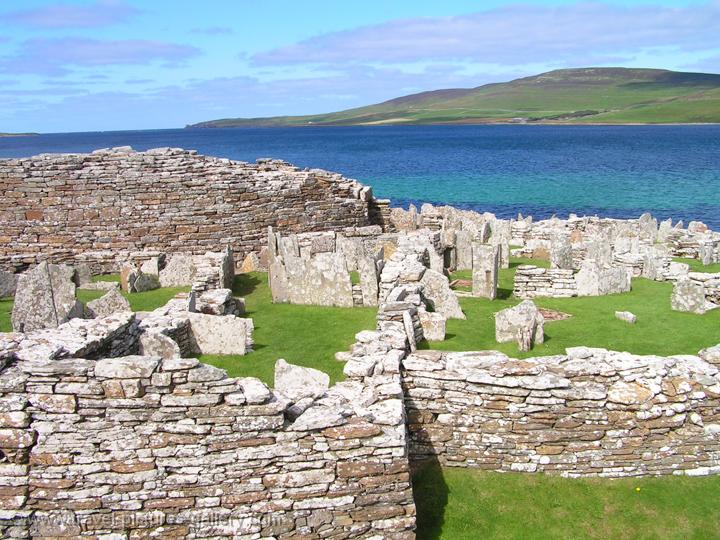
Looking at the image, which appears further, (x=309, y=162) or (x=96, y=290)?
(x=309, y=162)

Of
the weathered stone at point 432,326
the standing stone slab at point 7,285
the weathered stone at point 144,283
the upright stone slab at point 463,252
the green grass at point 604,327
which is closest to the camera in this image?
the green grass at point 604,327

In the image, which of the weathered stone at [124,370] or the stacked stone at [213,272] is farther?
the stacked stone at [213,272]

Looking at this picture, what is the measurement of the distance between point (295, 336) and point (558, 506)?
6996mm

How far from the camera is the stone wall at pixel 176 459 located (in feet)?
22.3

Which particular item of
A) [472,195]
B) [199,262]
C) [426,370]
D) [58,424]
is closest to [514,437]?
[426,370]

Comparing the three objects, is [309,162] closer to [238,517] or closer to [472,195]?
[472,195]

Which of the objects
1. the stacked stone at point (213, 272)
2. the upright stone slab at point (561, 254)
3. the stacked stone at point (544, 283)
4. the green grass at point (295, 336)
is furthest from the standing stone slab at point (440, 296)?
the stacked stone at point (213, 272)

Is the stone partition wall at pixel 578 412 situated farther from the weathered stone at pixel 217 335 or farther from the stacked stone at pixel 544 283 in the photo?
the stacked stone at pixel 544 283

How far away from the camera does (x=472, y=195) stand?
5688 centimetres

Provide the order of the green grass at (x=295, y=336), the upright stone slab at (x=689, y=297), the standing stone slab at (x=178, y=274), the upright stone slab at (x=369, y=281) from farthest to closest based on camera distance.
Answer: the standing stone slab at (x=178, y=274) < the upright stone slab at (x=369, y=281) < the upright stone slab at (x=689, y=297) < the green grass at (x=295, y=336)

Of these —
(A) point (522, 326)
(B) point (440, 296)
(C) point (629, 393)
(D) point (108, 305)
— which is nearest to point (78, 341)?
(D) point (108, 305)

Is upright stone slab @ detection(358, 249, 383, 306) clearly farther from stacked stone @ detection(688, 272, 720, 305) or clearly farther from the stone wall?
the stone wall

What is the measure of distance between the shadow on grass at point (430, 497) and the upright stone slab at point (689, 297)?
30.5 ft

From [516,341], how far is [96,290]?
12186mm
